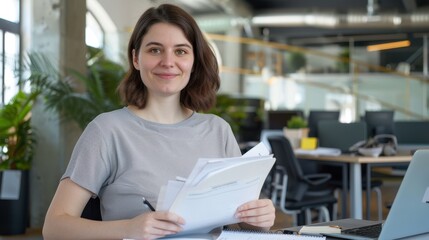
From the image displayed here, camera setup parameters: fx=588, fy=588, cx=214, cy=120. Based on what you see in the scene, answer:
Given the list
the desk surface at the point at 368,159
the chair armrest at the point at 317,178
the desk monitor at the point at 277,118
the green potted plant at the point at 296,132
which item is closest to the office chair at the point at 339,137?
the green potted plant at the point at 296,132

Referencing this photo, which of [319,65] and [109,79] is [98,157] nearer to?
[109,79]

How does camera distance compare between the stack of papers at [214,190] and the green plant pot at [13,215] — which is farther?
the green plant pot at [13,215]

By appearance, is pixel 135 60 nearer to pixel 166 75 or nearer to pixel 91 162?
pixel 166 75

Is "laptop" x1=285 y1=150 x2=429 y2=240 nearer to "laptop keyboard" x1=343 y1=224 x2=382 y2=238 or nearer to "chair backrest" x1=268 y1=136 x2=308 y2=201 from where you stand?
"laptop keyboard" x1=343 y1=224 x2=382 y2=238

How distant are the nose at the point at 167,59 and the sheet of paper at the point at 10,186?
391 cm

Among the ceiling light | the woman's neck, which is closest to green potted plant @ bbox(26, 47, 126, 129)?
the woman's neck

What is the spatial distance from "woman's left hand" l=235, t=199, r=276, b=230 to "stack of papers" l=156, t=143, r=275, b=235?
18 millimetres

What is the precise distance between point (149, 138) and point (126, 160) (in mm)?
96

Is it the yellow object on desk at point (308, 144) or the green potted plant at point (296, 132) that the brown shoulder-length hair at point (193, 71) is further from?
the green potted plant at point (296, 132)

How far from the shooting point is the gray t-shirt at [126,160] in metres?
1.57

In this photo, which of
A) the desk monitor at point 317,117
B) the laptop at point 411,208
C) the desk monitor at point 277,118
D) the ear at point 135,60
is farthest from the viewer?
the desk monitor at point 277,118

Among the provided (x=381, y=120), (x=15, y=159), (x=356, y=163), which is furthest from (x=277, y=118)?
(x=15, y=159)

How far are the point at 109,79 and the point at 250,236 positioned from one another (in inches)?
160

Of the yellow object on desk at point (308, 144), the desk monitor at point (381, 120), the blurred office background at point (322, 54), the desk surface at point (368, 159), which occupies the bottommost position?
the desk surface at point (368, 159)
